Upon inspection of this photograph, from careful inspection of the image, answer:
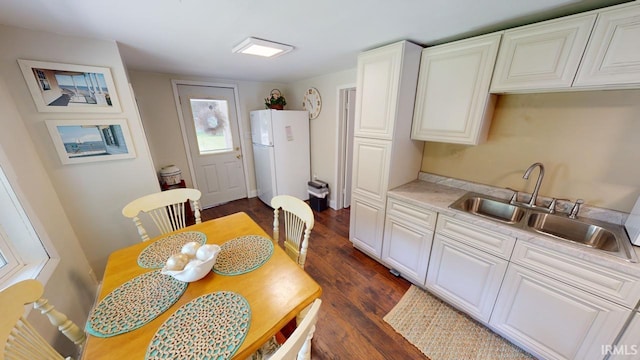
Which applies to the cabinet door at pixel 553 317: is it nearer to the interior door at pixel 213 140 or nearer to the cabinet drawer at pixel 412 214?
the cabinet drawer at pixel 412 214

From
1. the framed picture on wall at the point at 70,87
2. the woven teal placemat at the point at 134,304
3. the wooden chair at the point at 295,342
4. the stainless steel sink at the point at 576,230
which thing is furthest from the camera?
the framed picture on wall at the point at 70,87

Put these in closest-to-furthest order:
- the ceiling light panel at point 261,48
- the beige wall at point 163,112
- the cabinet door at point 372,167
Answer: the ceiling light panel at point 261,48, the cabinet door at point 372,167, the beige wall at point 163,112

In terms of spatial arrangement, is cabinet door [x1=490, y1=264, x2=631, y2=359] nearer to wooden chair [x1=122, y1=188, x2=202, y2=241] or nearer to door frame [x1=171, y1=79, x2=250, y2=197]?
wooden chair [x1=122, y1=188, x2=202, y2=241]

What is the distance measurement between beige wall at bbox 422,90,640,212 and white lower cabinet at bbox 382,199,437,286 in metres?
0.70

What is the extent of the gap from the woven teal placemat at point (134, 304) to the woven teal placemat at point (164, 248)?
3.7 inches

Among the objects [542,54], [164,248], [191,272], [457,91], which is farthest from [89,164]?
[542,54]

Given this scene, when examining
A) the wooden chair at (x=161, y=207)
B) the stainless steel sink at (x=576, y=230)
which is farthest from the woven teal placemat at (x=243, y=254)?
the stainless steel sink at (x=576, y=230)

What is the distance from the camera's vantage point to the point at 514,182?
1651 millimetres

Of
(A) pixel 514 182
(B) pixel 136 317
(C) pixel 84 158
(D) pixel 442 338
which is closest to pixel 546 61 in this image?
(A) pixel 514 182

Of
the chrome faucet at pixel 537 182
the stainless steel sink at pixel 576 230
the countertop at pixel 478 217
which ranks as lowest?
the stainless steel sink at pixel 576 230

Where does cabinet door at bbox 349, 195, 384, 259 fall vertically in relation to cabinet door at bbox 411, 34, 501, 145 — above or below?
below

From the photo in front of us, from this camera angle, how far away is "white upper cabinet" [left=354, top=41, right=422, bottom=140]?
162cm

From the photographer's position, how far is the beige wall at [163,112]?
8.76ft

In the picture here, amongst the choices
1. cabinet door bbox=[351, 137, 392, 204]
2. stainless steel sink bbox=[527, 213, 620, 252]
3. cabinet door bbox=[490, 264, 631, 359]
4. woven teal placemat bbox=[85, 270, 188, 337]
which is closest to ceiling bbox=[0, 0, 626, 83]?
cabinet door bbox=[351, 137, 392, 204]
